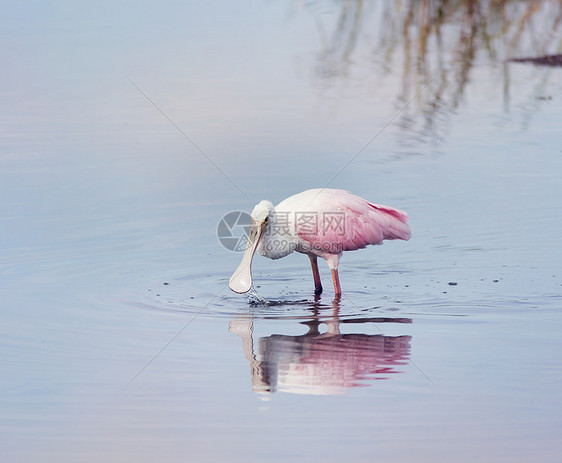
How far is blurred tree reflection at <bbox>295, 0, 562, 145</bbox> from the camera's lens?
1289cm

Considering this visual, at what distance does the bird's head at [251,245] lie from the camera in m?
7.00

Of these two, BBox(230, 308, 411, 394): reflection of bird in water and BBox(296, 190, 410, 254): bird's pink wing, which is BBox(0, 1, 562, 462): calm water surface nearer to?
BBox(230, 308, 411, 394): reflection of bird in water

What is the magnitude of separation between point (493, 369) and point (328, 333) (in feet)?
3.71

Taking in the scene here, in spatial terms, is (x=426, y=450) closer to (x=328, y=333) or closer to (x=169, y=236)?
(x=328, y=333)

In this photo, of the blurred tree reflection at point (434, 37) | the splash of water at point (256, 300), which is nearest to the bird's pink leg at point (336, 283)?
Answer: the splash of water at point (256, 300)

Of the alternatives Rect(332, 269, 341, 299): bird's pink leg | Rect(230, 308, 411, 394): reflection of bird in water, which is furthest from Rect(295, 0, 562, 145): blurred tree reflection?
Rect(230, 308, 411, 394): reflection of bird in water

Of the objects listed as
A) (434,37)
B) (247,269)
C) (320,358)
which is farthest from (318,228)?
(434,37)

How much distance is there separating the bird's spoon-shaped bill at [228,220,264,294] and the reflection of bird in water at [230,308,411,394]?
0.54 metres

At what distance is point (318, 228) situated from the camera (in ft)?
24.0

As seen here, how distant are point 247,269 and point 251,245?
0.23 metres

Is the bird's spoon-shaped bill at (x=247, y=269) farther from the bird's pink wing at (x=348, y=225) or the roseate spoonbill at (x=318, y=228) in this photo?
the bird's pink wing at (x=348, y=225)

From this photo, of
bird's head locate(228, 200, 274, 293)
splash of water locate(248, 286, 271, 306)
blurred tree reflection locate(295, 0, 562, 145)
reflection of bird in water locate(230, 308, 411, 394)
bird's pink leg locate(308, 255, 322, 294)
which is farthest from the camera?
blurred tree reflection locate(295, 0, 562, 145)

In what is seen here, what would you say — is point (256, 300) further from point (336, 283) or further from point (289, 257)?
point (289, 257)

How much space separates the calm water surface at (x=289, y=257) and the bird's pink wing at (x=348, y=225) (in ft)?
0.78
